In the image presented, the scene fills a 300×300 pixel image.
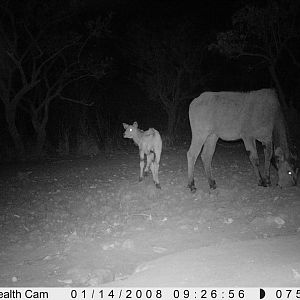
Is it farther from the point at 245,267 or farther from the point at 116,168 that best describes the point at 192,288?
the point at 116,168

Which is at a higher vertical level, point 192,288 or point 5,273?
point 192,288

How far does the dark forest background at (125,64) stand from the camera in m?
19.0

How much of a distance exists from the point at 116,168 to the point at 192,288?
9196mm

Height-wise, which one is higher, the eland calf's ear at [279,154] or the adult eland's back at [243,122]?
the adult eland's back at [243,122]

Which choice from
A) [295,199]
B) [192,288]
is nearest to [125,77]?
[295,199]

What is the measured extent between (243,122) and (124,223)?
13.3 ft

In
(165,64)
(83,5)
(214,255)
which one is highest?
(83,5)

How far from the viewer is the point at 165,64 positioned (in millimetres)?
23984

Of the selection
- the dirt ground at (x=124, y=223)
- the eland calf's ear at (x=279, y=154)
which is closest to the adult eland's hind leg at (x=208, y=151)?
the dirt ground at (x=124, y=223)

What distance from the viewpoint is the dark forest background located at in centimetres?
1897

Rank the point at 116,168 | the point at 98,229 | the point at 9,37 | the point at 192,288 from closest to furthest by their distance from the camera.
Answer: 1. the point at 192,288
2. the point at 98,229
3. the point at 116,168
4. the point at 9,37

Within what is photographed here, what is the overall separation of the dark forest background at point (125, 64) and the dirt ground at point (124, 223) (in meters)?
7.22

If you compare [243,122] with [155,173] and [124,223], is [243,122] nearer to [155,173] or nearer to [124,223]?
[155,173]

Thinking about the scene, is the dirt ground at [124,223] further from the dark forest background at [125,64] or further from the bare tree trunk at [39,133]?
the dark forest background at [125,64]
